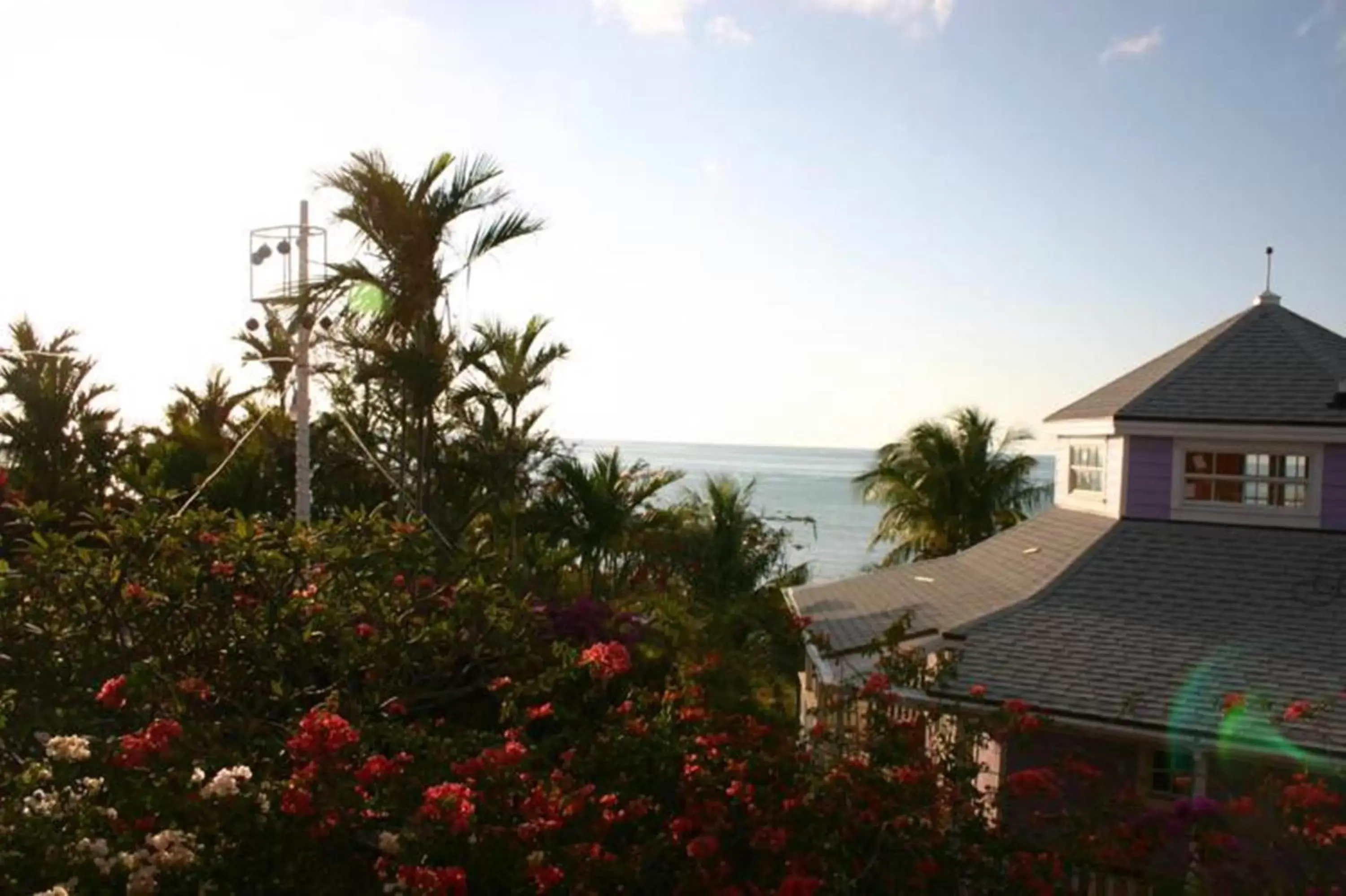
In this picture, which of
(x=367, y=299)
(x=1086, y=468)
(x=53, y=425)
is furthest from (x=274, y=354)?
(x=1086, y=468)

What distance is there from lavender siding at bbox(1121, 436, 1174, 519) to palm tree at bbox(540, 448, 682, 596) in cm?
620

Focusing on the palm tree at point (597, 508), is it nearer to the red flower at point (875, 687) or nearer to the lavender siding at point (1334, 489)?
the red flower at point (875, 687)

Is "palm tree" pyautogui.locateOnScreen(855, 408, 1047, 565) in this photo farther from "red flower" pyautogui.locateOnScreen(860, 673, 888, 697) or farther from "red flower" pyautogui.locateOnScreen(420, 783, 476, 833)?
"red flower" pyautogui.locateOnScreen(420, 783, 476, 833)

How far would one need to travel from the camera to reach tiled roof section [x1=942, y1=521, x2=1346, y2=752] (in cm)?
953

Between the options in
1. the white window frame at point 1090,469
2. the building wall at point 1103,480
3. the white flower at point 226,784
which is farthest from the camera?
the white window frame at point 1090,469

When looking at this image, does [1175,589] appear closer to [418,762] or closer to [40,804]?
[418,762]

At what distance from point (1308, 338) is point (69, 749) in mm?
14463

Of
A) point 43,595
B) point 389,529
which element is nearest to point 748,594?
point 389,529

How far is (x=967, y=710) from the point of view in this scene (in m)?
7.30

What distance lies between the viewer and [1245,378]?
1303cm

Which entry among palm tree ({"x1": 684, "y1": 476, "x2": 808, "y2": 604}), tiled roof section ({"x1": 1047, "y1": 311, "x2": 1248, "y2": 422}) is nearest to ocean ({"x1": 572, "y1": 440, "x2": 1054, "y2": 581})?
palm tree ({"x1": 684, "y1": 476, "x2": 808, "y2": 604})

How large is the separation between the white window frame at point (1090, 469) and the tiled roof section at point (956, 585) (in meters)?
0.29

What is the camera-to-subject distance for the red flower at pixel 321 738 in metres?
5.00

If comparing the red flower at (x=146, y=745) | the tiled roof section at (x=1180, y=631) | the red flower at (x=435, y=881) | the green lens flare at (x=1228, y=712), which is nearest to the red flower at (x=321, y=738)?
the red flower at (x=146, y=745)
